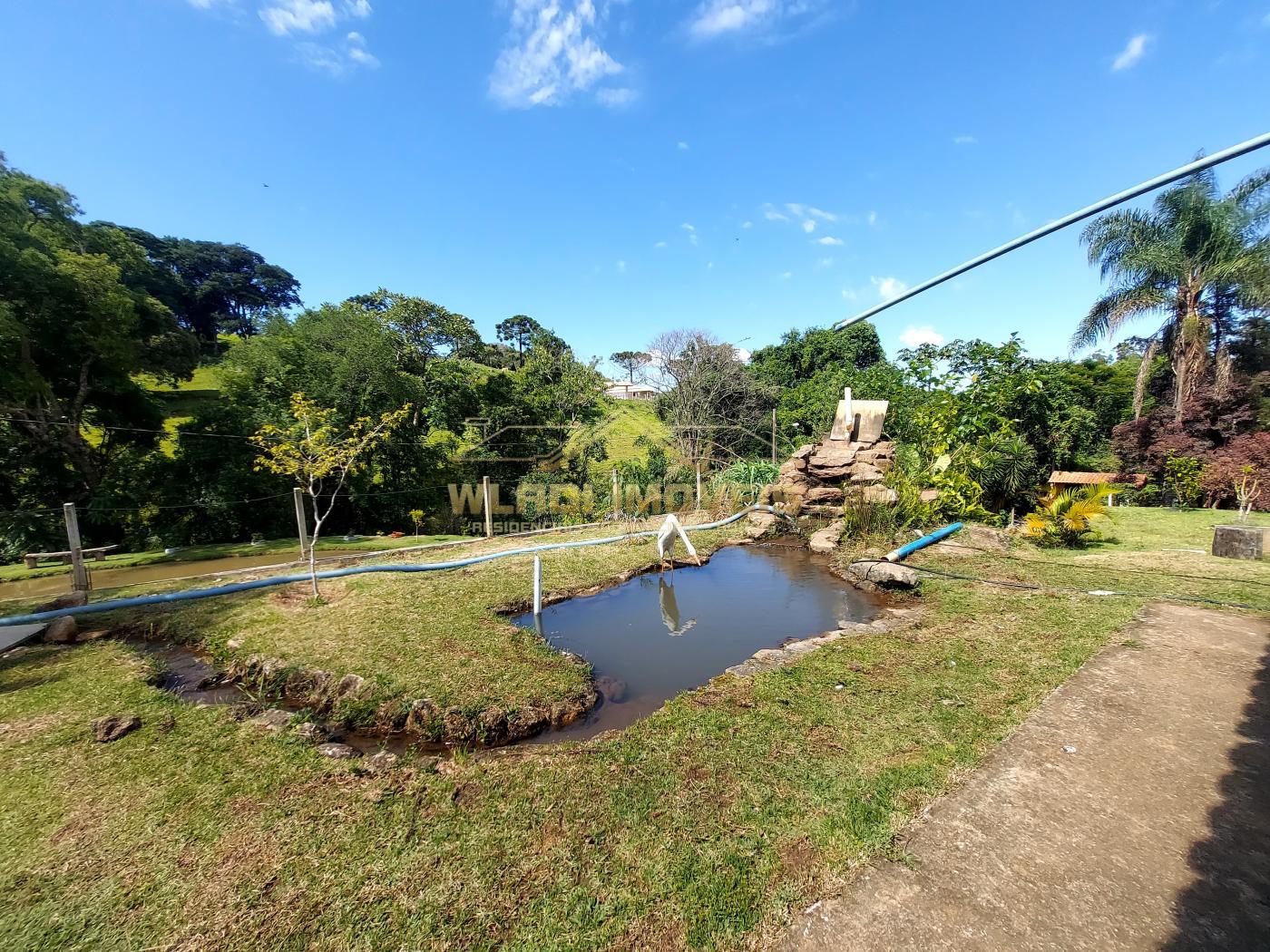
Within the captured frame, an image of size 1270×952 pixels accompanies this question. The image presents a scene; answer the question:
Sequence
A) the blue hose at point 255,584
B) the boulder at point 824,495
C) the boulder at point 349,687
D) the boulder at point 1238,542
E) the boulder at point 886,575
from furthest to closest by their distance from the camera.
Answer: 1. the boulder at point 824,495
2. the boulder at point 1238,542
3. the boulder at point 886,575
4. the blue hose at point 255,584
5. the boulder at point 349,687

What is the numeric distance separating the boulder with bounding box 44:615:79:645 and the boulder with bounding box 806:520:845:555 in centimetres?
986

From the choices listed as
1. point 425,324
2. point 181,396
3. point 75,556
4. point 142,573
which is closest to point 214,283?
point 181,396

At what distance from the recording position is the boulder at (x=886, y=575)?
6.24m

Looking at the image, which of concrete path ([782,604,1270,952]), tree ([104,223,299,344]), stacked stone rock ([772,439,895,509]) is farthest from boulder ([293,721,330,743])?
tree ([104,223,299,344])

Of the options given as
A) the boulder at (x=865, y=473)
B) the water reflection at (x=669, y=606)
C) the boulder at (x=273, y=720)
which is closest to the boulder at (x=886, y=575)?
the water reflection at (x=669, y=606)

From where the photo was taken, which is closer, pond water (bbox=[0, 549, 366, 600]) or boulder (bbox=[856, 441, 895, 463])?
pond water (bbox=[0, 549, 366, 600])

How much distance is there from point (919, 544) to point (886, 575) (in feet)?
5.40

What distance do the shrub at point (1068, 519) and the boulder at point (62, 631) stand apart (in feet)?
41.6

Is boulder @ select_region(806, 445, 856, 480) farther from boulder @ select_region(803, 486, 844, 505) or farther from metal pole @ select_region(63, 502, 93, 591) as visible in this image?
metal pole @ select_region(63, 502, 93, 591)

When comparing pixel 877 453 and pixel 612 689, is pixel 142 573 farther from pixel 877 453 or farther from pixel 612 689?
pixel 877 453

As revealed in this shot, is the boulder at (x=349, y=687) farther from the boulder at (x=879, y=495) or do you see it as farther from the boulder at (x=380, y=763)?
the boulder at (x=879, y=495)

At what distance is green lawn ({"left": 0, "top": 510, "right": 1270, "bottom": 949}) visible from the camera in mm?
1923

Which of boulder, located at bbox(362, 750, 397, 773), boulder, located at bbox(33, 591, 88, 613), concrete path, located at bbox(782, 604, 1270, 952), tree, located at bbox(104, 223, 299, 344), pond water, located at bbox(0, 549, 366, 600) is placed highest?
tree, located at bbox(104, 223, 299, 344)

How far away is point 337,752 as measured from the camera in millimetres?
3068
